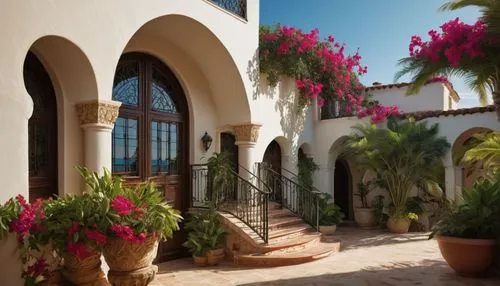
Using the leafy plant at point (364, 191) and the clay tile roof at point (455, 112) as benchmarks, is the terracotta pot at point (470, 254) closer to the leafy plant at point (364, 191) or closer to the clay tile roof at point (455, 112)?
the clay tile roof at point (455, 112)

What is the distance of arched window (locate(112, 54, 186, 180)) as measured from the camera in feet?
27.4

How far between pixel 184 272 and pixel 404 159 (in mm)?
7420

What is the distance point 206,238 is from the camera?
8.44 meters

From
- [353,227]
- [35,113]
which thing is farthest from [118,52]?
[353,227]

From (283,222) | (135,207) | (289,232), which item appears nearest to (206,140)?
(283,222)

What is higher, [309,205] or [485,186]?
[485,186]

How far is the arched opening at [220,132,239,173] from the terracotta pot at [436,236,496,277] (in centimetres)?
582

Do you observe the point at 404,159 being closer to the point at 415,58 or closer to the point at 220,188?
the point at 415,58

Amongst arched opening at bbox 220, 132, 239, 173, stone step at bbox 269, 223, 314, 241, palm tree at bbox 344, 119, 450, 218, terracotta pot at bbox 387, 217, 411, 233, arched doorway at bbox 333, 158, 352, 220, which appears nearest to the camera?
stone step at bbox 269, 223, 314, 241

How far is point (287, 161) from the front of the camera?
40.2ft

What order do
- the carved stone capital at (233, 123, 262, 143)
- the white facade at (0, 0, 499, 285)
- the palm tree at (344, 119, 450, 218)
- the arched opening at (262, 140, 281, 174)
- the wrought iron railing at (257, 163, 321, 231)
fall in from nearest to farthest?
1. the white facade at (0, 0, 499, 285)
2. the carved stone capital at (233, 123, 262, 143)
3. the wrought iron railing at (257, 163, 321, 231)
4. the palm tree at (344, 119, 450, 218)
5. the arched opening at (262, 140, 281, 174)

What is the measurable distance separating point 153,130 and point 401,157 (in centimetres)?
728

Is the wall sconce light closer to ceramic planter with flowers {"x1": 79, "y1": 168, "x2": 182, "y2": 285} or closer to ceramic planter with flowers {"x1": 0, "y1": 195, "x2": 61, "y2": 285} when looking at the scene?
ceramic planter with flowers {"x1": 79, "y1": 168, "x2": 182, "y2": 285}

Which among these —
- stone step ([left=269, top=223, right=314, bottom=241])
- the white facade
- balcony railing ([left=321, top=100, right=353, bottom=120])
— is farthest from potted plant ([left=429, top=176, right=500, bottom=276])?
balcony railing ([left=321, top=100, right=353, bottom=120])
